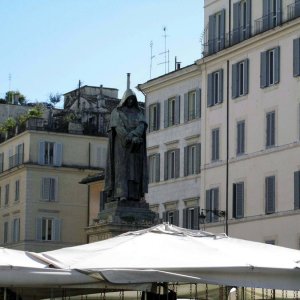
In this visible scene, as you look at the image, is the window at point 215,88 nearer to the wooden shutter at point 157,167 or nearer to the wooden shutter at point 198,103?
the wooden shutter at point 198,103

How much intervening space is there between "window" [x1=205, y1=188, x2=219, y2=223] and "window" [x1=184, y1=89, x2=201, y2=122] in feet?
13.5

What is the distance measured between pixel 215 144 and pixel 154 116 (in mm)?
6461

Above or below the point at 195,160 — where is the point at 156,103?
above

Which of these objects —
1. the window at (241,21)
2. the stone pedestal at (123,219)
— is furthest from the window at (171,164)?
the stone pedestal at (123,219)

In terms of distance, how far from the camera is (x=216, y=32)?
173ft

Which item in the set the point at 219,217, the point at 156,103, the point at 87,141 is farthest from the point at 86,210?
the point at 219,217

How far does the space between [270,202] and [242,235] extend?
285 centimetres

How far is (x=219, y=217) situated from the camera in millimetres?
50844

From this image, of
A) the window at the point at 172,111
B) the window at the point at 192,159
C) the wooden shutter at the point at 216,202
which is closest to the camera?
the wooden shutter at the point at 216,202

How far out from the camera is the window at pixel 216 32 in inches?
2057

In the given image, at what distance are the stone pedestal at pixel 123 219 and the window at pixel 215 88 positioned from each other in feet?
97.9

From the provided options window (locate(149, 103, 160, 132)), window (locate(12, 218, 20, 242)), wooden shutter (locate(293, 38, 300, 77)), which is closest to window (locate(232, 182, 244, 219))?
wooden shutter (locate(293, 38, 300, 77))

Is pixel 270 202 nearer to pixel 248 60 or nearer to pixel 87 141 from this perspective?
pixel 248 60

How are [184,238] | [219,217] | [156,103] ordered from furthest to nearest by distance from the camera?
[156,103]
[219,217]
[184,238]
